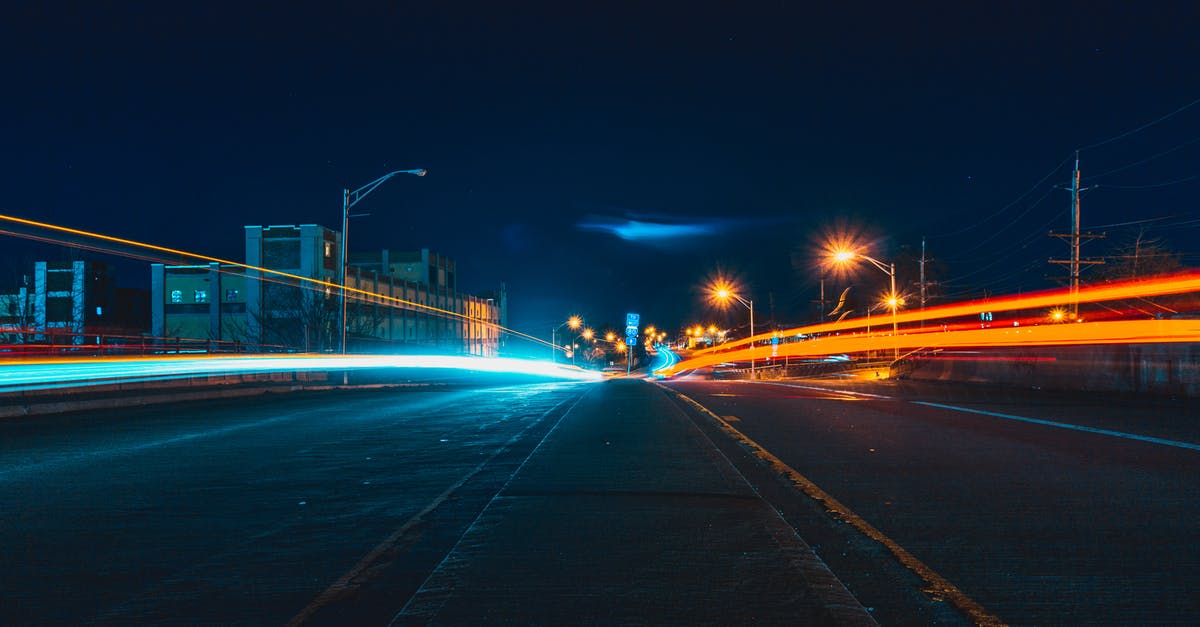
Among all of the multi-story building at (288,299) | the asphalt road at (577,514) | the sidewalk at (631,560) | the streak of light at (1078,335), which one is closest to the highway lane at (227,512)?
the asphalt road at (577,514)

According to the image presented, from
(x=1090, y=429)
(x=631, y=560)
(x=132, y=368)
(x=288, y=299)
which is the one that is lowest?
Answer: (x=631, y=560)

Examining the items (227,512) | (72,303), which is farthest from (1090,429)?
(72,303)

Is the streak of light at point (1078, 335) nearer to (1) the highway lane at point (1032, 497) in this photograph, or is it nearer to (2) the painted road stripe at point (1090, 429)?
(1) the highway lane at point (1032, 497)

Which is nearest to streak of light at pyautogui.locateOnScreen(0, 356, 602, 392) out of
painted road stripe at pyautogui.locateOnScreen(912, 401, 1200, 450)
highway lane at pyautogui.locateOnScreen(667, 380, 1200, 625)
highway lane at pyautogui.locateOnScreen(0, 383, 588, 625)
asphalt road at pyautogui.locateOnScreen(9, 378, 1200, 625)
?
highway lane at pyautogui.locateOnScreen(0, 383, 588, 625)

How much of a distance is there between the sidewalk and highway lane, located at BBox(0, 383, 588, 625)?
1.17 feet

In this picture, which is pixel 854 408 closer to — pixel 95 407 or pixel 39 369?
pixel 95 407

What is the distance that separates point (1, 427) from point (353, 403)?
30.5ft

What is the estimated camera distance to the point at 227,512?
8289 millimetres

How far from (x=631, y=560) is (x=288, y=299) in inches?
2683

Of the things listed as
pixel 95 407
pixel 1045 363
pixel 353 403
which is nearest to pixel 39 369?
pixel 95 407

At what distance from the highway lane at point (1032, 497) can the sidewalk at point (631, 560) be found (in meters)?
0.44

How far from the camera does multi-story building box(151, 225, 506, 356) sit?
66375mm

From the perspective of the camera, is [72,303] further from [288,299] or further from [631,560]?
[631,560]

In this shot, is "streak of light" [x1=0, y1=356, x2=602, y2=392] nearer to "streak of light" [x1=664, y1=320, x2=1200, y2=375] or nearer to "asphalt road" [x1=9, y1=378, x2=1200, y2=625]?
"asphalt road" [x1=9, y1=378, x2=1200, y2=625]
